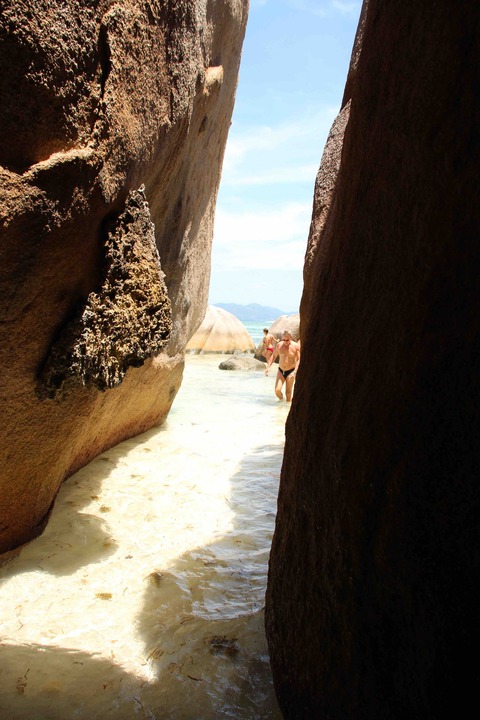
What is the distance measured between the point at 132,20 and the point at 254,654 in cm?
264

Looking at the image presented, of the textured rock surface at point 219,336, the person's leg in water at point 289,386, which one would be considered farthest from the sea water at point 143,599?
the textured rock surface at point 219,336

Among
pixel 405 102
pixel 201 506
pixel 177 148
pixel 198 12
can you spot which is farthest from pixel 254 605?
pixel 198 12

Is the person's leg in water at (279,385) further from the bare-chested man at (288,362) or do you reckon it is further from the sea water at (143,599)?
the sea water at (143,599)

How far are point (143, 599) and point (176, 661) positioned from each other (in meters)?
0.53

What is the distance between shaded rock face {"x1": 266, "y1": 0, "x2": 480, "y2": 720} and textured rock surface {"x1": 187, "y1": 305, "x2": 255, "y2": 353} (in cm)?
1766

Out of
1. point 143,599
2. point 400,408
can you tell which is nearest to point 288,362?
point 143,599

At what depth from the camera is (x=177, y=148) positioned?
10.5 ft

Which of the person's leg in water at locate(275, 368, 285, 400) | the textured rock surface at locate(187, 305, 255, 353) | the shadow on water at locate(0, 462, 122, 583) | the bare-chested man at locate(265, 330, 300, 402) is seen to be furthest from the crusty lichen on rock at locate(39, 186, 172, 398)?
the textured rock surface at locate(187, 305, 255, 353)

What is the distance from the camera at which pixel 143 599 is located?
267 cm

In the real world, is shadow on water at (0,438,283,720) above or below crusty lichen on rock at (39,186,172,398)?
below

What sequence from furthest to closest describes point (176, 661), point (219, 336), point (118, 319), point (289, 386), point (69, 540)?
point (219, 336) → point (289, 386) → point (69, 540) → point (118, 319) → point (176, 661)

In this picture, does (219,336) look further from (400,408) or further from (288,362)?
(400,408)

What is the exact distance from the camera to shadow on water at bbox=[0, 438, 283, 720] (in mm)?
1911

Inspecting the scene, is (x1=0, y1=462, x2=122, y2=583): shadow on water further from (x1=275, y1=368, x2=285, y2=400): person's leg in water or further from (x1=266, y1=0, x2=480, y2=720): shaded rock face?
(x1=275, y1=368, x2=285, y2=400): person's leg in water
